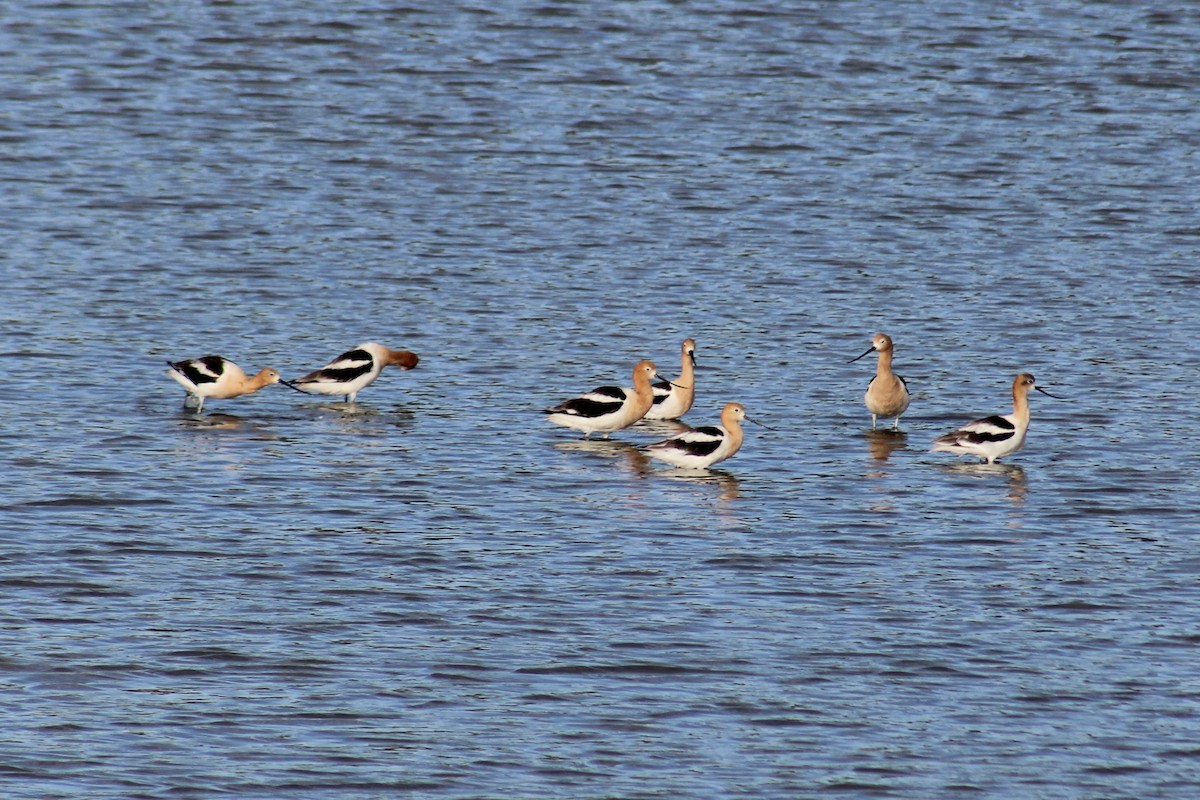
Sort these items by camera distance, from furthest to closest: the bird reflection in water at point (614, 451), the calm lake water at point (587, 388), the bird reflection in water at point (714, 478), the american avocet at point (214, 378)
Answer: the american avocet at point (214, 378), the bird reflection in water at point (614, 451), the bird reflection in water at point (714, 478), the calm lake water at point (587, 388)

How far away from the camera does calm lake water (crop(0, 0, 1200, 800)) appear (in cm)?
1280

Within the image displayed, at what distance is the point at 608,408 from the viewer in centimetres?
2119

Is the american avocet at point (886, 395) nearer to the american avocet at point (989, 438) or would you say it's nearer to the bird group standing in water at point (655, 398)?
the bird group standing in water at point (655, 398)

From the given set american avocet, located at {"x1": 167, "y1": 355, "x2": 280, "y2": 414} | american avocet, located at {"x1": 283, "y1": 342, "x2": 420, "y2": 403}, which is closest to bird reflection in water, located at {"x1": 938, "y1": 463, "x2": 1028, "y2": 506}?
american avocet, located at {"x1": 283, "y1": 342, "x2": 420, "y2": 403}

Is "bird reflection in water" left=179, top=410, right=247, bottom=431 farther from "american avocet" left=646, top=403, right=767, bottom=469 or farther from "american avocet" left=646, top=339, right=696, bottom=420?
"american avocet" left=646, top=403, right=767, bottom=469

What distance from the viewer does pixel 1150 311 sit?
27.0 meters

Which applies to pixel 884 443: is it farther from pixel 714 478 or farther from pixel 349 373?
pixel 349 373

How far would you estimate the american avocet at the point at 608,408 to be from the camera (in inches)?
827

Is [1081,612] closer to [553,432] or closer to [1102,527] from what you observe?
[1102,527]

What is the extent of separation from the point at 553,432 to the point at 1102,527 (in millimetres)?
6148

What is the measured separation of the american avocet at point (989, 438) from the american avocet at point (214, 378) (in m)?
6.96

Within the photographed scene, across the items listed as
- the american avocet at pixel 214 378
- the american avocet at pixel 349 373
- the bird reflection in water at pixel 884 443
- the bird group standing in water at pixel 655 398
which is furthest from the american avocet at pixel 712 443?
the american avocet at pixel 214 378

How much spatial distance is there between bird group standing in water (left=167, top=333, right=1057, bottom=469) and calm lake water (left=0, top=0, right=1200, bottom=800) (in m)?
0.31

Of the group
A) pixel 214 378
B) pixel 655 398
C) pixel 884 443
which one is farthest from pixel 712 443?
pixel 214 378
